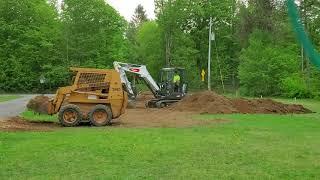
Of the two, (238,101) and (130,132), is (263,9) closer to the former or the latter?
(238,101)

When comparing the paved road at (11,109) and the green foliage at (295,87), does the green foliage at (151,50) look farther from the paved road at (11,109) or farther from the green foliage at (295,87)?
the paved road at (11,109)

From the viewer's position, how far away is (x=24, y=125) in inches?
817

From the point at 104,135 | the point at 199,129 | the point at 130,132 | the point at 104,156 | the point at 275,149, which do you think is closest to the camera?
the point at 104,156

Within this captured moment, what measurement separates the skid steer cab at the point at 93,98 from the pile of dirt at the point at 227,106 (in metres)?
8.23

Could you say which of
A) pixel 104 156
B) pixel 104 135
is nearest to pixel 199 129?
pixel 104 135

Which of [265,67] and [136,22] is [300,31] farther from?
[136,22]

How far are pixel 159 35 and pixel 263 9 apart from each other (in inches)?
619

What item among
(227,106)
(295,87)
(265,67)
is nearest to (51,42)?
(265,67)

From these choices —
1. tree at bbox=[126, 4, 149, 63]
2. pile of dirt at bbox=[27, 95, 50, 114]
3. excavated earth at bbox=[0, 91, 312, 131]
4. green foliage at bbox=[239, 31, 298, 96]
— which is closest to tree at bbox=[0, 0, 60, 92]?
green foliage at bbox=[239, 31, 298, 96]

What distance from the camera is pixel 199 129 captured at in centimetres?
1941

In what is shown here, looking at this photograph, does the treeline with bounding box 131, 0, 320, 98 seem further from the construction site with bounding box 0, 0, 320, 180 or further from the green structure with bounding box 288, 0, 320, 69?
the green structure with bounding box 288, 0, 320, 69

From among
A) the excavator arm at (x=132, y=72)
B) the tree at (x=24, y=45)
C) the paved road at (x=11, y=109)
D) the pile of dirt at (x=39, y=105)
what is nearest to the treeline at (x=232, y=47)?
the tree at (x=24, y=45)

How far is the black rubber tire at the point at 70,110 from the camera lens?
2122 centimetres

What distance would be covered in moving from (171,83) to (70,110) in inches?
558
